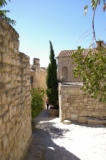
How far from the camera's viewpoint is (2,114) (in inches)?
110

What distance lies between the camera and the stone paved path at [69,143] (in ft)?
18.6

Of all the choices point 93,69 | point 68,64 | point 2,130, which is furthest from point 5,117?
point 68,64

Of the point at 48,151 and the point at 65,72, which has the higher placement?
the point at 65,72

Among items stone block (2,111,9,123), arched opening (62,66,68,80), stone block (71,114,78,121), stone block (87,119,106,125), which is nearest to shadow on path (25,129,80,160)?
stone block (2,111,9,123)

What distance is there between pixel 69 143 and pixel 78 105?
3519 millimetres

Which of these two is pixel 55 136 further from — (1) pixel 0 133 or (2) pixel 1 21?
(2) pixel 1 21

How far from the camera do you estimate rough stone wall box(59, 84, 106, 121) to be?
33.8 feet

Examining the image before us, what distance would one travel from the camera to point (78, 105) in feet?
34.4

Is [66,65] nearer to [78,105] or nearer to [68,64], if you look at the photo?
[68,64]

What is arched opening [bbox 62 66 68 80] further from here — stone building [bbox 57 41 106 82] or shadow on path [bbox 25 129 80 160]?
shadow on path [bbox 25 129 80 160]

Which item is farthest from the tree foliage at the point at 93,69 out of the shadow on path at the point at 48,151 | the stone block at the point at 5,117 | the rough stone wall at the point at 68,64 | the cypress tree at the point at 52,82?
the rough stone wall at the point at 68,64

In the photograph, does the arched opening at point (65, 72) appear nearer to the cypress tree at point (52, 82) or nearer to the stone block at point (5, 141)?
the cypress tree at point (52, 82)

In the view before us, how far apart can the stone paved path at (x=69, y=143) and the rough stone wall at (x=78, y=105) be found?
78cm

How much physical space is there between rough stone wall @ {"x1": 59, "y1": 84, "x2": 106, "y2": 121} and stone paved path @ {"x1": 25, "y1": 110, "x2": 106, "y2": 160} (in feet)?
2.56
